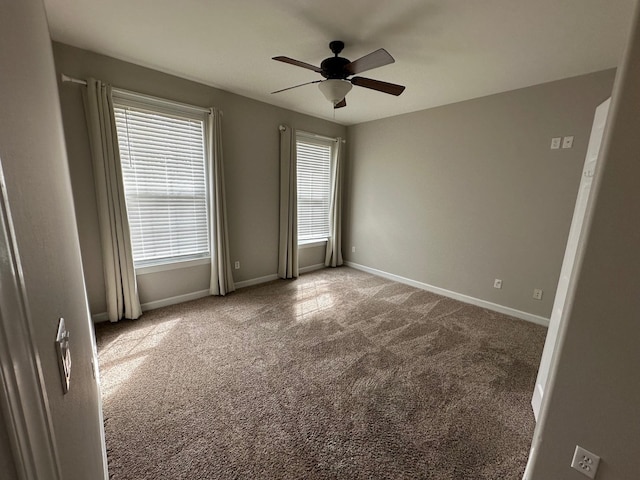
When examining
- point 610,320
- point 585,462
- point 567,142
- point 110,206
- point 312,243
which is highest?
point 567,142

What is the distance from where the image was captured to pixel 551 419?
113 cm

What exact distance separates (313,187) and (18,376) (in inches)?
173

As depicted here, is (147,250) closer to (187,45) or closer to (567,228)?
(187,45)

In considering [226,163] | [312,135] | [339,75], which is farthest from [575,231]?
[312,135]

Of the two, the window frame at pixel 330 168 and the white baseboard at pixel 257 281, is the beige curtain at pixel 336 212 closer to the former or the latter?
the window frame at pixel 330 168

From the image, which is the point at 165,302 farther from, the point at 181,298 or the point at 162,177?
the point at 162,177

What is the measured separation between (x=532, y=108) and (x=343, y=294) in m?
3.08

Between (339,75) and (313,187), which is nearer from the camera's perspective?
(339,75)

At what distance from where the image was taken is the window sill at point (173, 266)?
2.96 meters

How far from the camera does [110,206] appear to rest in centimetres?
259

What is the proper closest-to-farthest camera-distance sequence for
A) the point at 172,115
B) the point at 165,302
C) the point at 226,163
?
the point at 172,115, the point at 165,302, the point at 226,163

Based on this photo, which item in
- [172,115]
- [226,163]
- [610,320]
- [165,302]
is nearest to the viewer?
[610,320]

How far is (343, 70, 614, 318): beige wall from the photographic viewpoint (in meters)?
2.75

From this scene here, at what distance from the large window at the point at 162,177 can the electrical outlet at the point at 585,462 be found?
3.54 m
